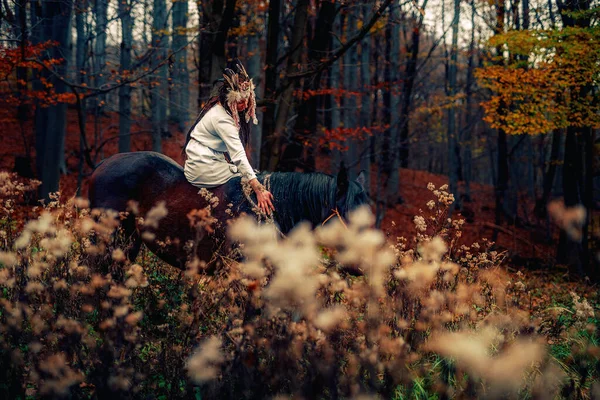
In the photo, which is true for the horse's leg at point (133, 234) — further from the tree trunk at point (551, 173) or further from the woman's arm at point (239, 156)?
the tree trunk at point (551, 173)

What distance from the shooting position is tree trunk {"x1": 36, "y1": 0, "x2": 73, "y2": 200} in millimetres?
10188

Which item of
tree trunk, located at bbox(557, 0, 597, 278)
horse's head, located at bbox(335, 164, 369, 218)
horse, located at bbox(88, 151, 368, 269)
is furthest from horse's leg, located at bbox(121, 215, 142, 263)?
tree trunk, located at bbox(557, 0, 597, 278)

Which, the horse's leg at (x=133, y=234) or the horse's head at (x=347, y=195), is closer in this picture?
the horse's head at (x=347, y=195)

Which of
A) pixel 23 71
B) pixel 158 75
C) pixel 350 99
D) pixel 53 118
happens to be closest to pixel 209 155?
pixel 53 118

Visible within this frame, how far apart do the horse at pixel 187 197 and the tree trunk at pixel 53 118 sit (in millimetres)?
6871

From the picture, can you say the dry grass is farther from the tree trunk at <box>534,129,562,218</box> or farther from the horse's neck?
the tree trunk at <box>534,129,562,218</box>

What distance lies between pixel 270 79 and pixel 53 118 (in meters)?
5.71

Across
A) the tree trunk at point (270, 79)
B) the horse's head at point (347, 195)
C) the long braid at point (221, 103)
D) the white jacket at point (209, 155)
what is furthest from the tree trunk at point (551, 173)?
the white jacket at point (209, 155)

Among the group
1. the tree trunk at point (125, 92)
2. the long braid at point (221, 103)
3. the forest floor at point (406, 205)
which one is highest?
the tree trunk at point (125, 92)

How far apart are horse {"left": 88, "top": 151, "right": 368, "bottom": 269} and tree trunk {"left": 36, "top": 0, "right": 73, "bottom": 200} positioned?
22.5ft

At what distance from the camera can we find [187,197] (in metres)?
4.52

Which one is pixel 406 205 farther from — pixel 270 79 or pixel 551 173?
pixel 270 79

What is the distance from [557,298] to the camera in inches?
311

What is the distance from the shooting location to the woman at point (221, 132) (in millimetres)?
4230
